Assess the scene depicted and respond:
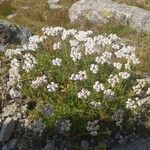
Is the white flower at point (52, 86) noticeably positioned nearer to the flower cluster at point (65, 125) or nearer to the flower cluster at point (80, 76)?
the flower cluster at point (80, 76)

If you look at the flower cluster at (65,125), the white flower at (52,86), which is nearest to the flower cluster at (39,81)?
the white flower at (52,86)

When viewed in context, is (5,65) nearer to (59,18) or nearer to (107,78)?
(107,78)

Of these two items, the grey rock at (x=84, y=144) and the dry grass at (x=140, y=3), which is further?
the dry grass at (x=140, y=3)

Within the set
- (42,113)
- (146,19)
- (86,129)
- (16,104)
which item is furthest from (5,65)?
(146,19)

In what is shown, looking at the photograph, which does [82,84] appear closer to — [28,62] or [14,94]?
[28,62]

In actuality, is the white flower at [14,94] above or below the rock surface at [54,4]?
above

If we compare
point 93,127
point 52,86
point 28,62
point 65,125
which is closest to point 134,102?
point 93,127

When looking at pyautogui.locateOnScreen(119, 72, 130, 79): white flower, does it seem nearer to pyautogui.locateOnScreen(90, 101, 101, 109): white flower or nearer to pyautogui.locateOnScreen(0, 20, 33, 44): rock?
pyautogui.locateOnScreen(90, 101, 101, 109): white flower
